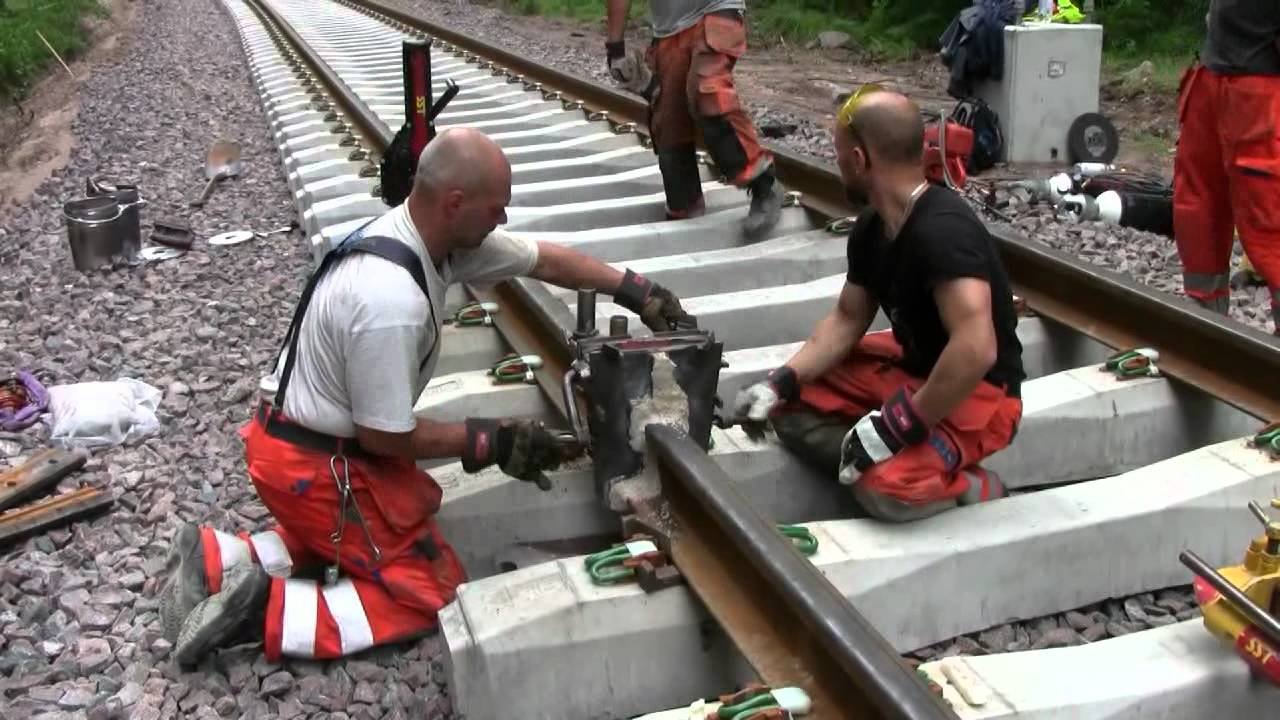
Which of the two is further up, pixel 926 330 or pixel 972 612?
pixel 926 330

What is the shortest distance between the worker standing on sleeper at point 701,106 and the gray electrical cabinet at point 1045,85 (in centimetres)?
346

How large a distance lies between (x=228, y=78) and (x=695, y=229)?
870 centimetres

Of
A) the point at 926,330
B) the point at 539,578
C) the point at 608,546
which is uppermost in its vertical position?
the point at 926,330

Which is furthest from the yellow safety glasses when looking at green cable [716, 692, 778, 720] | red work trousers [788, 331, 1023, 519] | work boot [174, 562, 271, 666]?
work boot [174, 562, 271, 666]

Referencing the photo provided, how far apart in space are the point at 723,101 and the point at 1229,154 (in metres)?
1.84

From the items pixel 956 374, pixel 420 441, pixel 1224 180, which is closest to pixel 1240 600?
pixel 956 374

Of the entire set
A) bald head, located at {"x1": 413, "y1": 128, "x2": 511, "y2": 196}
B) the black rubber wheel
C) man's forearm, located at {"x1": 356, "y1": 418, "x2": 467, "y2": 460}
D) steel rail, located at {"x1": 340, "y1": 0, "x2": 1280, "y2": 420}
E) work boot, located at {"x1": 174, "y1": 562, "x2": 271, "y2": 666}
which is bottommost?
the black rubber wheel

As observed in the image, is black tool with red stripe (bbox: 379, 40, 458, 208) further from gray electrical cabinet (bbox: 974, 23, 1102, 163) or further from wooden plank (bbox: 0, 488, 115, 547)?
gray electrical cabinet (bbox: 974, 23, 1102, 163)

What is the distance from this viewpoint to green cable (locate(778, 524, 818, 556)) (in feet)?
9.06

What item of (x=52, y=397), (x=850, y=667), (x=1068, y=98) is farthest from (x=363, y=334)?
(x=1068, y=98)

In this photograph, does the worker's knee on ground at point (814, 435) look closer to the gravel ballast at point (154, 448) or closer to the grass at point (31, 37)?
the gravel ballast at point (154, 448)

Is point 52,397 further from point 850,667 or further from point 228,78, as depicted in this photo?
point 228,78

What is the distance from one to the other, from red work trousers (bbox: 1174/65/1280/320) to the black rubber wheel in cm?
359

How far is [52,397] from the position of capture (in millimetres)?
4348
